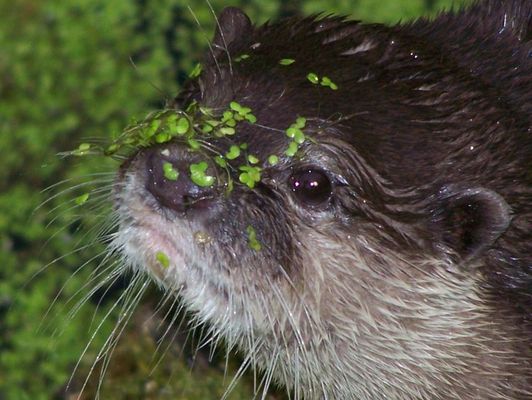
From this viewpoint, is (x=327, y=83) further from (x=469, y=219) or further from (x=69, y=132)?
(x=69, y=132)

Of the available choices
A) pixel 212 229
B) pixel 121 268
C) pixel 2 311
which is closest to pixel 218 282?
pixel 212 229

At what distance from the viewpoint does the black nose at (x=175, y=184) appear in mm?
3291

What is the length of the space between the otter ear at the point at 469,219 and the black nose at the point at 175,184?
655 mm

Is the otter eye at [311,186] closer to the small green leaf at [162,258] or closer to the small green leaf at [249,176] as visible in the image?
the small green leaf at [249,176]

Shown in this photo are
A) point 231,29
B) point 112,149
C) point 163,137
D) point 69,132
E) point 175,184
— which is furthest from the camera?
point 69,132

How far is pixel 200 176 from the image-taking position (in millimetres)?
3293

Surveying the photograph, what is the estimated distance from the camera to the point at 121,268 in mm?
3701

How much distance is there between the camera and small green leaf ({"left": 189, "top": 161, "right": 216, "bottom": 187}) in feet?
10.8

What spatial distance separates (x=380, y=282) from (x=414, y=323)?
0.17 metres

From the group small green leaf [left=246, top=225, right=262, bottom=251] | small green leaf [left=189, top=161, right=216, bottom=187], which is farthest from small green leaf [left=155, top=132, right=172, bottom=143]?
small green leaf [left=246, top=225, right=262, bottom=251]

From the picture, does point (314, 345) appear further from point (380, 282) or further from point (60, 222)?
point (60, 222)

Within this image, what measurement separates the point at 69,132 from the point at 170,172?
112 inches

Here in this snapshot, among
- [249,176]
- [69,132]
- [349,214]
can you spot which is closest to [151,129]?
[249,176]

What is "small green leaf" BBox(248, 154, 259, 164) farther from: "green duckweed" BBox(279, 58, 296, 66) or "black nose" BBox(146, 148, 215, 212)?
"green duckweed" BBox(279, 58, 296, 66)
